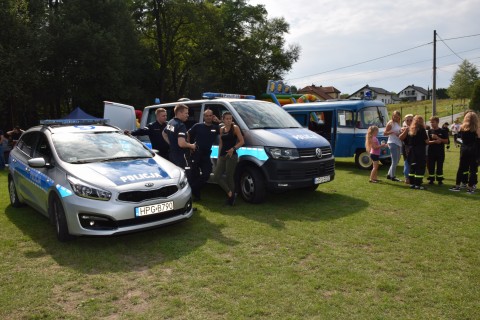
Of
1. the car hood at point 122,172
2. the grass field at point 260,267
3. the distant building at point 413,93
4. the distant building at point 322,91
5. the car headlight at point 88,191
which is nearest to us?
the grass field at point 260,267

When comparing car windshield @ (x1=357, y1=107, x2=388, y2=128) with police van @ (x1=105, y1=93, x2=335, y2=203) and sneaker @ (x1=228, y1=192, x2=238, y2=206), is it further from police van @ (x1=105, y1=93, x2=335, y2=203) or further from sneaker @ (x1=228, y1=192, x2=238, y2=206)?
sneaker @ (x1=228, y1=192, x2=238, y2=206)

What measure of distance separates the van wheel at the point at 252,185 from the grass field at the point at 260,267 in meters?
0.41

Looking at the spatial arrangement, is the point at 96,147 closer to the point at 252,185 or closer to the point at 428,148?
the point at 252,185

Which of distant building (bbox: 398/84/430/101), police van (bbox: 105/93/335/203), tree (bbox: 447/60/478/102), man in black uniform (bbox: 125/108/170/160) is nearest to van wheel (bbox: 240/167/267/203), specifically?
police van (bbox: 105/93/335/203)

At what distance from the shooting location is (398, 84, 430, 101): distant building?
A: 399 feet

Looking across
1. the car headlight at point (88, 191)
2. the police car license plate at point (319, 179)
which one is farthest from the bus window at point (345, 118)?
the car headlight at point (88, 191)

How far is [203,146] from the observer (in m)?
7.05

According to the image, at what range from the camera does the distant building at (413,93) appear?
122 meters

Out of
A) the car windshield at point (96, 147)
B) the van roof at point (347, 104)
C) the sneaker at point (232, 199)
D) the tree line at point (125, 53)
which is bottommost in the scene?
the sneaker at point (232, 199)

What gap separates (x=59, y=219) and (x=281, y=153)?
12.4 feet

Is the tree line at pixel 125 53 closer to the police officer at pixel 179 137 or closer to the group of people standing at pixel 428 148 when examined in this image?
the police officer at pixel 179 137

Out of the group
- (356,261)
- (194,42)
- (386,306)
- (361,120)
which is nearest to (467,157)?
(361,120)

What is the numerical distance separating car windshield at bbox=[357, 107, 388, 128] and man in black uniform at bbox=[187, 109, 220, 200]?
6866 millimetres

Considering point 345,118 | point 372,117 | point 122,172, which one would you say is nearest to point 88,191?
point 122,172
